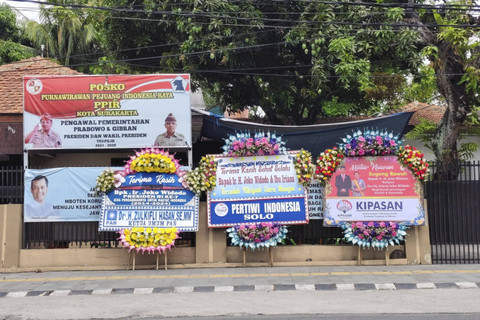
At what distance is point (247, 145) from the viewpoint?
37.1ft

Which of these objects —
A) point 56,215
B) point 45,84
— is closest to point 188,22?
point 45,84

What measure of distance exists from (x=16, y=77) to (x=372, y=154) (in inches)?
412

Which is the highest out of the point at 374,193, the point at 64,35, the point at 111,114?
the point at 64,35

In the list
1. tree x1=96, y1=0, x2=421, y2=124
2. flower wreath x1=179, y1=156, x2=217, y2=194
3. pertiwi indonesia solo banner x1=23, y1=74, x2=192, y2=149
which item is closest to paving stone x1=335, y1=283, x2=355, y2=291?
flower wreath x1=179, y1=156, x2=217, y2=194

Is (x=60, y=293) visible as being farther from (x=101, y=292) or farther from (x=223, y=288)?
(x=223, y=288)

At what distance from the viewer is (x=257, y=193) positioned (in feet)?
37.1

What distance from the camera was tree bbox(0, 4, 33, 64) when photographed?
24453mm

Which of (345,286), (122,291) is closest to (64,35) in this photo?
(122,291)

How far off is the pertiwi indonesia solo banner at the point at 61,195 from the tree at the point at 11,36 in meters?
15.4

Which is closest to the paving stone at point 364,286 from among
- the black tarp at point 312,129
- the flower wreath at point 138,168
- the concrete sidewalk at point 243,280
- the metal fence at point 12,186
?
the concrete sidewalk at point 243,280

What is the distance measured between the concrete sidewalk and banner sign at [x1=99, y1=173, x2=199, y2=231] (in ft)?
3.43

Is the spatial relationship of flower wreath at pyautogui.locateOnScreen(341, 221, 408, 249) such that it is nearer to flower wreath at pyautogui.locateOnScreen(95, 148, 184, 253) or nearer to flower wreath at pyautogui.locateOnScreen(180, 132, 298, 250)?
flower wreath at pyautogui.locateOnScreen(180, 132, 298, 250)

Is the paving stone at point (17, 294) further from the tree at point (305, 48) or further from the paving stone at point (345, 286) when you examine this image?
the tree at point (305, 48)

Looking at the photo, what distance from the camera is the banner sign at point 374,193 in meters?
11.2
